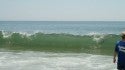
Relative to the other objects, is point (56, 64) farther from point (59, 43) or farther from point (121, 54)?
point (59, 43)

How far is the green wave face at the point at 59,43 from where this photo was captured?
22.0 meters

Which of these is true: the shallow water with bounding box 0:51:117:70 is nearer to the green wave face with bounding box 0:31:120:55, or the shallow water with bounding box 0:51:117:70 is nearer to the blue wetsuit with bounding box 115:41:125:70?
the blue wetsuit with bounding box 115:41:125:70

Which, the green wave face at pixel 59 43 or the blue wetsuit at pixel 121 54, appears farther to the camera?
the green wave face at pixel 59 43

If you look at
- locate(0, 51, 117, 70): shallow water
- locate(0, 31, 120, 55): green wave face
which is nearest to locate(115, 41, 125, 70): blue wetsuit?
locate(0, 51, 117, 70): shallow water

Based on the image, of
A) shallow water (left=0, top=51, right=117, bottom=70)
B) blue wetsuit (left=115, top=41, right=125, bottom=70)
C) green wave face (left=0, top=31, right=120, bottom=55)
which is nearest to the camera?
blue wetsuit (left=115, top=41, right=125, bottom=70)

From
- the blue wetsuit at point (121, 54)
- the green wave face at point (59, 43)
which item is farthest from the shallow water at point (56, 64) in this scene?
the green wave face at point (59, 43)

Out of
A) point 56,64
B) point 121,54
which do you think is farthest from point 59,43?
point 121,54

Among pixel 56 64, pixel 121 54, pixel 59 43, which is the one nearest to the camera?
pixel 121 54

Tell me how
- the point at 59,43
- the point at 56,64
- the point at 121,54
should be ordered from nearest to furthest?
the point at 121,54 → the point at 56,64 → the point at 59,43

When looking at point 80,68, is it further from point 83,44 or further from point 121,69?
point 83,44

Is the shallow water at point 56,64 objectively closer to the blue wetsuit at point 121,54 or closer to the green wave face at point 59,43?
the blue wetsuit at point 121,54

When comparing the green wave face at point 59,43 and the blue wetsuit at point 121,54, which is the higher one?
the blue wetsuit at point 121,54

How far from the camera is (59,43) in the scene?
2488 centimetres

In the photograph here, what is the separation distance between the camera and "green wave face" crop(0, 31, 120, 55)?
72.1 feet
